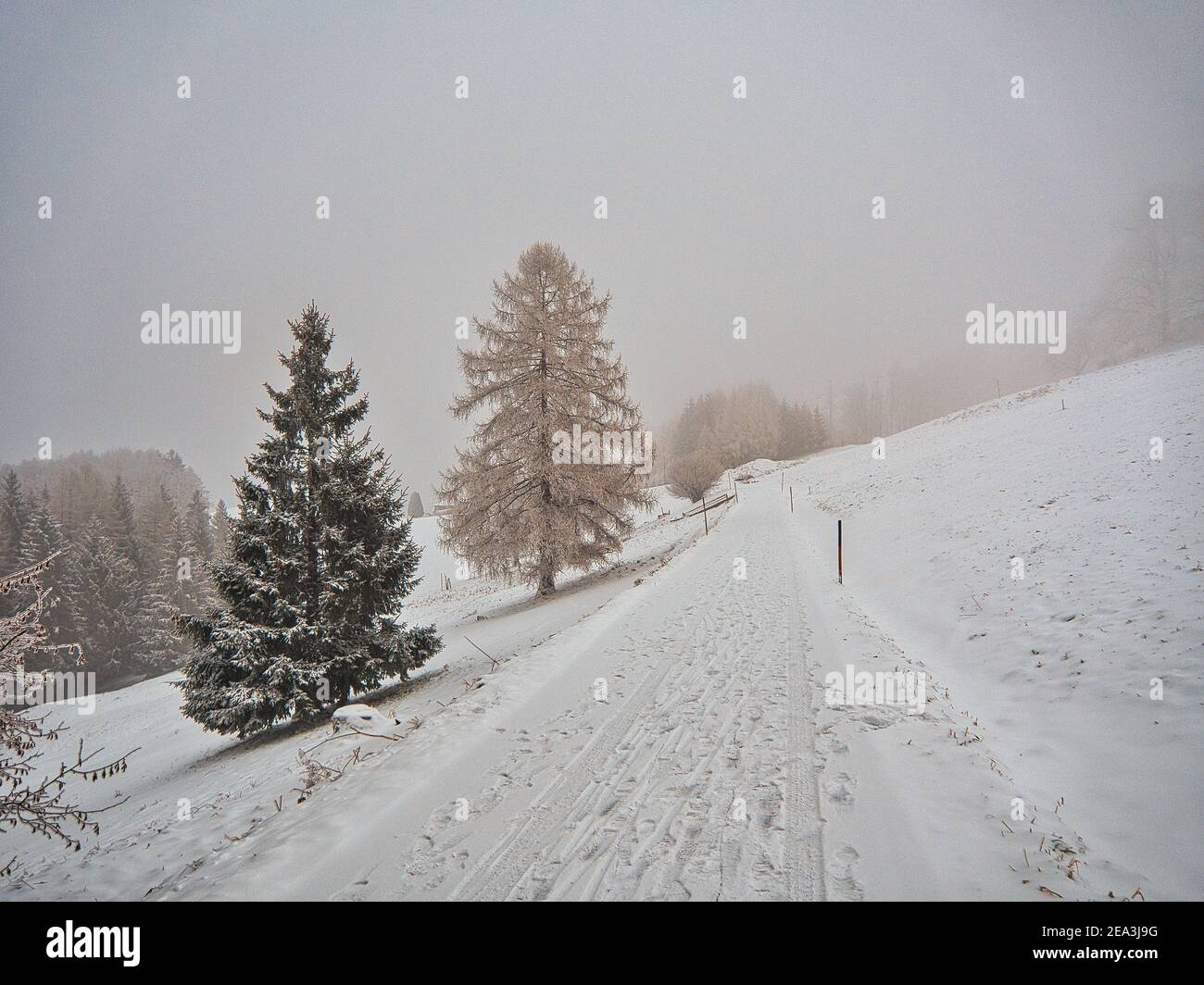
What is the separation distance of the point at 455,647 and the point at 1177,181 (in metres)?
84.8

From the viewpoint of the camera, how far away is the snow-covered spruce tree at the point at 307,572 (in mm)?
9234

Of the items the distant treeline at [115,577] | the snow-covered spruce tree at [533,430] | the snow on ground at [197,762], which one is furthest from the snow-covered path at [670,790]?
the distant treeline at [115,577]

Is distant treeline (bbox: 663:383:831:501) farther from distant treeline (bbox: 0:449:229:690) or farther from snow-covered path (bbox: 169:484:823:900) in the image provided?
snow-covered path (bbox: 169:484:823:900)

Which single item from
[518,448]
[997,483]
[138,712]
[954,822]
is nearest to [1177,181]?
[997,483]

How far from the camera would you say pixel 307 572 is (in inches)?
401

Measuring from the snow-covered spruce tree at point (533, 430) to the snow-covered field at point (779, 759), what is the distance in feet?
15.9

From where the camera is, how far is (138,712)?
17.1m

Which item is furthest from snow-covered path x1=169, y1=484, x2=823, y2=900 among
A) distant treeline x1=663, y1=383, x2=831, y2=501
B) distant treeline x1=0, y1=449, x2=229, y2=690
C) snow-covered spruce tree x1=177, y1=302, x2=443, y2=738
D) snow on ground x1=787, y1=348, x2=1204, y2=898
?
distant treeline x1=663, y1=383, x2=831, y2=501

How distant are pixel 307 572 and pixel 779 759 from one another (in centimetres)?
981

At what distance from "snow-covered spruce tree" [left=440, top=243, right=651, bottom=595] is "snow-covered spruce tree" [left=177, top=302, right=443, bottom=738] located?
4781 millimetres

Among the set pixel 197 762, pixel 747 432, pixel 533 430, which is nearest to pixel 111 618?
pixel 197 762

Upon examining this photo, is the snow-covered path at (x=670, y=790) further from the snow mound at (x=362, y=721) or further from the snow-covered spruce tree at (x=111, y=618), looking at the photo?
the snow-covered spruce tree at (x=111, y=618)

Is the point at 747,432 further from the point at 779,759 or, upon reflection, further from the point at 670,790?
the point at 670,790
